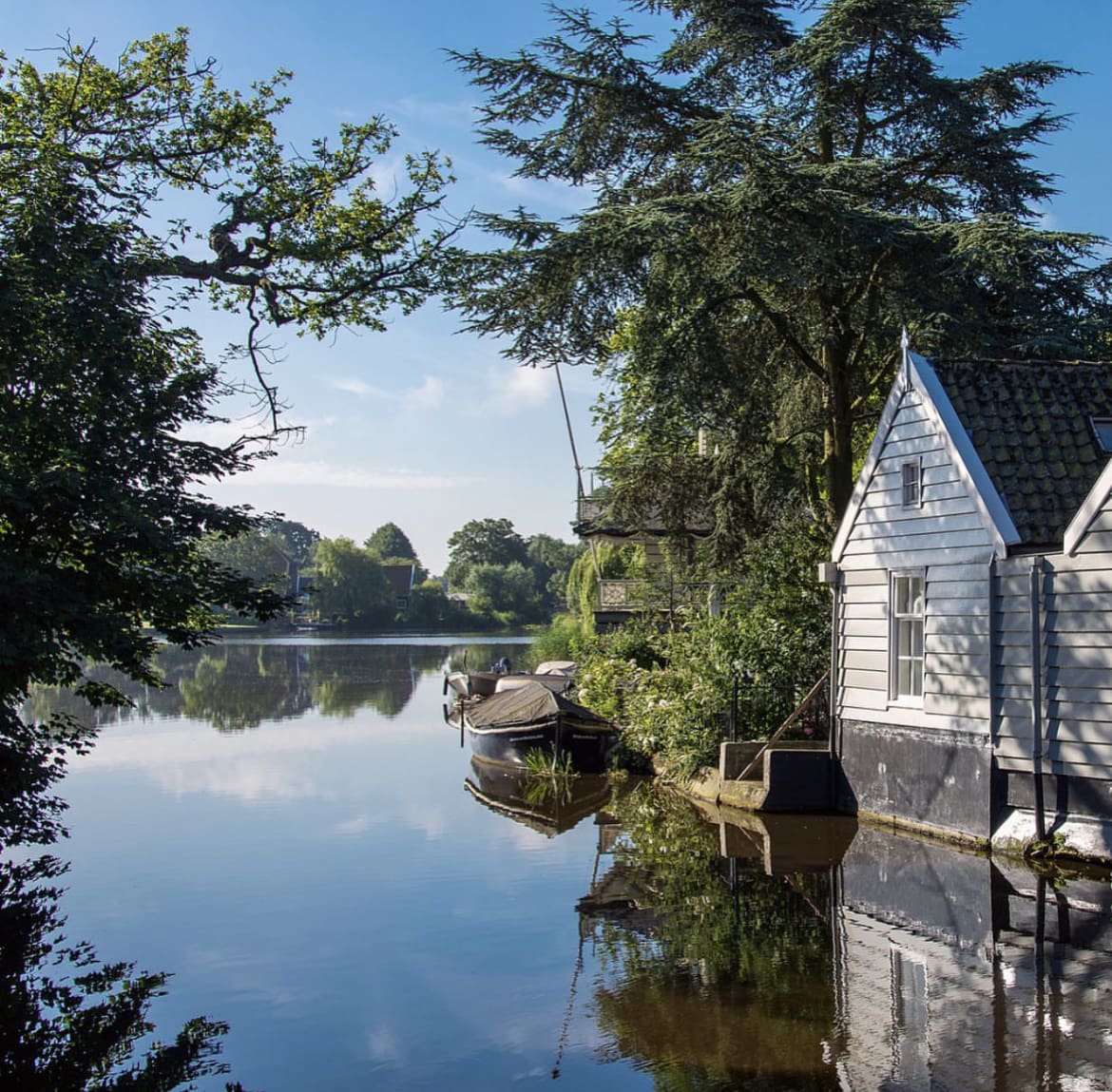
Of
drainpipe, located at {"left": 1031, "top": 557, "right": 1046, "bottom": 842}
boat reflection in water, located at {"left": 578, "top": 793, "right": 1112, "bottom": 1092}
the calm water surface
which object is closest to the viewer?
boat reflection in water, located at {"left": 578, "top": 793, "right": 1112, "bottom": 1092}

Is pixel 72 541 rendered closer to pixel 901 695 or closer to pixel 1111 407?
pixel 901 695

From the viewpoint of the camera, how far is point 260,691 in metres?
48.4

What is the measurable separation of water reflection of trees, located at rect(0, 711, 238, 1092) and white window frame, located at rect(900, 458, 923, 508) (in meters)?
11.6

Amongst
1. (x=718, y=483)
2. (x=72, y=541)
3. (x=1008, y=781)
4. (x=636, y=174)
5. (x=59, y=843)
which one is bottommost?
(x=59, y=843)

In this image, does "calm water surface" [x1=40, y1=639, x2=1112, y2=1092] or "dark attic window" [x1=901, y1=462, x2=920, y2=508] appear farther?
"dark attic window" [x1=901, y1=462, x2=920, y2=508]

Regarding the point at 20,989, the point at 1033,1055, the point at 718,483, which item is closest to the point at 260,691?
the point at 718,483

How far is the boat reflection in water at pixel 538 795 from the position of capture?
20.1 m

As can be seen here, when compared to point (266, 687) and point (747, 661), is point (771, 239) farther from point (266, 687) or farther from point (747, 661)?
point (266, 687)

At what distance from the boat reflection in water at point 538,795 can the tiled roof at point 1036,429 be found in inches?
342

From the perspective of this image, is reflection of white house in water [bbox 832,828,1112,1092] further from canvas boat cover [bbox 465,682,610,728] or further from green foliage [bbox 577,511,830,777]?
canvas boat cover [bbox 465,682,610,728]

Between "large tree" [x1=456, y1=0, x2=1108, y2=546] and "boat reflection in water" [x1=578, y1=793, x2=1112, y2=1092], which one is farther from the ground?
"large tree" [x1=456, y1=0, x2=1108, y2=546]

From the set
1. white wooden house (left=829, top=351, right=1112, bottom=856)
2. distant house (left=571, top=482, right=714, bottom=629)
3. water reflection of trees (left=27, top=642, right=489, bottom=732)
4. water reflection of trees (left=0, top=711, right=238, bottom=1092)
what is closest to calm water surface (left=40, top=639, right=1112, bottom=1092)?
water reflection of trees (left=0, top=711, right=238, bottom=1092)

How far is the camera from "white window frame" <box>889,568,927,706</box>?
1712 cm

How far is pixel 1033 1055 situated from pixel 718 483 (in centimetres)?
1727
